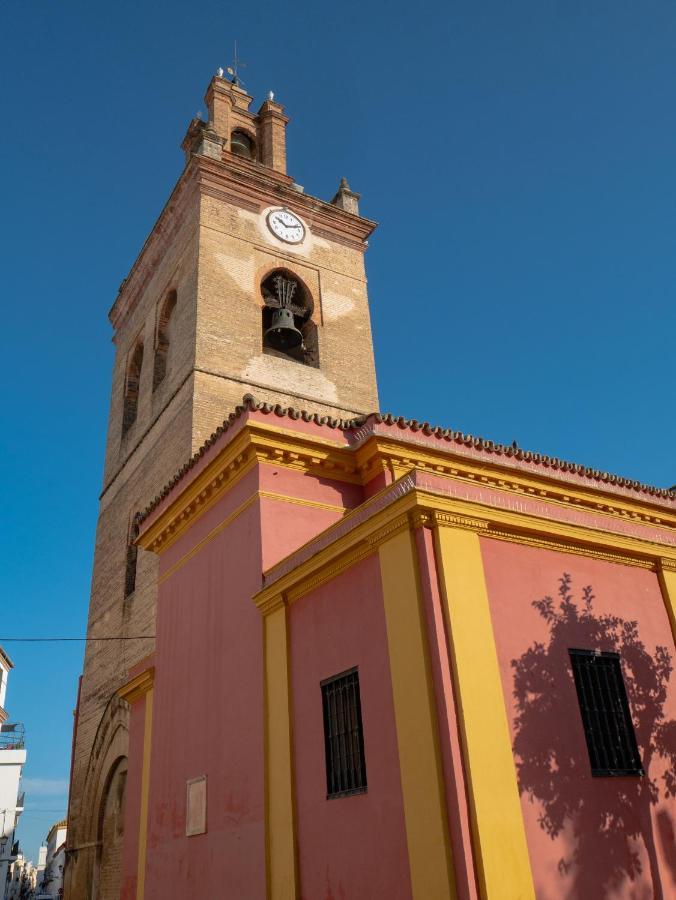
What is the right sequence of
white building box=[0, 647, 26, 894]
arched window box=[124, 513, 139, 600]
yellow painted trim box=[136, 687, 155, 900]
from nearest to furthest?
yellow painted trim box=[136, 687, 155, 900] → arched window box=[124, 513, 139, 600] → white building box=[0, 647, 26, 894]

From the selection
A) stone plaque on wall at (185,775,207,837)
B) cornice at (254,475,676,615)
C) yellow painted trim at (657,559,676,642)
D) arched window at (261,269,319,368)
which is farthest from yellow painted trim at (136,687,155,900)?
arched window at (261,269,319,368)

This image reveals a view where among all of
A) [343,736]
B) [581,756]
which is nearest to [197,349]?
[343,736]

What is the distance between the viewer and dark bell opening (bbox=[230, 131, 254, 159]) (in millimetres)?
19797

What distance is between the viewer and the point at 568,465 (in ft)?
34.9

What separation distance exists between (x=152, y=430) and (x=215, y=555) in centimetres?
645

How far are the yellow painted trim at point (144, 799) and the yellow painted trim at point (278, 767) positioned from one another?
3170mm

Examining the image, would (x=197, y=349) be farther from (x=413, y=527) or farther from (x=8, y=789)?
(x=8, y=789)

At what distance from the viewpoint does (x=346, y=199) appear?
62.8ft

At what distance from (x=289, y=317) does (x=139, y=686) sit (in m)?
7.45

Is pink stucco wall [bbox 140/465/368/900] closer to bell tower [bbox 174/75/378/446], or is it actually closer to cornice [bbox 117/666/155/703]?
cornice [bbox 117/666/155/703]

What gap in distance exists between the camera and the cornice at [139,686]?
10.3 m

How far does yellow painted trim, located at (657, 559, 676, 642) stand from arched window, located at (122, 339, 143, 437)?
12.2m

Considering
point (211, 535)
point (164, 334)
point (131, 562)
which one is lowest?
point (211, 535)

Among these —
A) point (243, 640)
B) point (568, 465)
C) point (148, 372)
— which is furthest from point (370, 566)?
point (148, 372)
